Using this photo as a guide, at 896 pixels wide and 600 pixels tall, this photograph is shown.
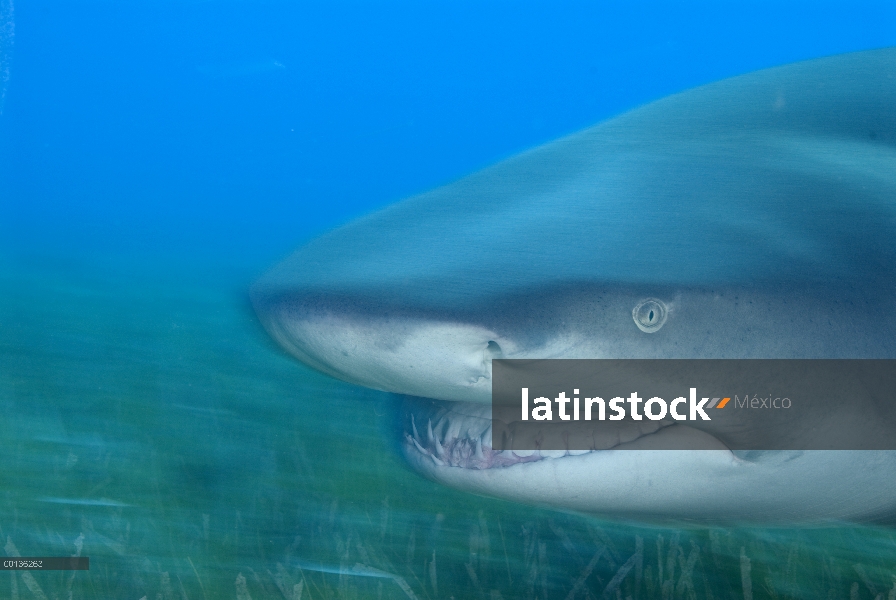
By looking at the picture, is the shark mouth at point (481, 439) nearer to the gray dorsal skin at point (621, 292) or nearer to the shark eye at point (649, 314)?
the gray dorsal skin at point (621, 292)

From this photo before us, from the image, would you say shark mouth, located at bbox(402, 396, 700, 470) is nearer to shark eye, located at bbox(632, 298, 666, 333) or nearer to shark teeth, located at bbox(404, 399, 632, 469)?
shark teeth, located at bbox(404, 399, 632, 469)

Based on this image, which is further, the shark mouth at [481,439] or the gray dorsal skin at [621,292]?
the shark mouth at [481,439]

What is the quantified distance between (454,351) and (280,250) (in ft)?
1.67

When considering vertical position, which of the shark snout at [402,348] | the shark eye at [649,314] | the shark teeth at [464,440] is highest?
the shark eye at [649,314]

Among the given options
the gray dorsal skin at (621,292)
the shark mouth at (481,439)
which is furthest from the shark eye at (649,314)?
the shark mouth at (481,439)

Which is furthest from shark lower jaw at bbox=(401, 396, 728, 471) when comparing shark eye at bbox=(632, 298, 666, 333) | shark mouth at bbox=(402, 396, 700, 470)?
shark eye at bbox=(632, 298, 666, 333)

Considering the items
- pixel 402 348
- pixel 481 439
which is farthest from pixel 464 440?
pixel 402 348

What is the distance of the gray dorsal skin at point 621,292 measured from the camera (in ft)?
2.67

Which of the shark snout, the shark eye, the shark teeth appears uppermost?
the shark eye

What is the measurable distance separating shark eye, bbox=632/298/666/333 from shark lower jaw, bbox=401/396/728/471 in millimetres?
146

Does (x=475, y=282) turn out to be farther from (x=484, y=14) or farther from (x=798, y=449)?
(x=484, y=14)

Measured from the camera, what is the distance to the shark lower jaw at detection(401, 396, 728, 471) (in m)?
0.92

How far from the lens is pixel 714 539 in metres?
1.50

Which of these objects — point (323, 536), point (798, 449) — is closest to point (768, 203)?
point (798, 449)
